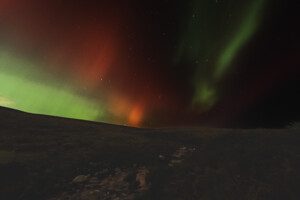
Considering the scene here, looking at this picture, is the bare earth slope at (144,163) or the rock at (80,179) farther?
the rock at (80,179)

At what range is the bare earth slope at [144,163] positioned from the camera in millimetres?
17031

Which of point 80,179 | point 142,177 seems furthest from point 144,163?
point 80,179

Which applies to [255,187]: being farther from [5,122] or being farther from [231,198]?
[5,122]

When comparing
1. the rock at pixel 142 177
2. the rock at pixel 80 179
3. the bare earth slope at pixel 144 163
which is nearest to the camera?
the bare earth slope at pixel 144 163

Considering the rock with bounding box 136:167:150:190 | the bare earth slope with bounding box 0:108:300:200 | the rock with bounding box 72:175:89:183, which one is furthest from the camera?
the rock with bounding box 136:167:150:190

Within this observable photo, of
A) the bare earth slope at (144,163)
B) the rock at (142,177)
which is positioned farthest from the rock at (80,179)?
the rock at (142,177)

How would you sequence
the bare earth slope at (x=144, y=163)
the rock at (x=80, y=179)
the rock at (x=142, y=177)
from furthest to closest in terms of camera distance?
the rock at (x=142, y=177), the rock at (x=80, y=179), the bare earth slope at (x=144, y=163)

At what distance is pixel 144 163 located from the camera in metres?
19.3

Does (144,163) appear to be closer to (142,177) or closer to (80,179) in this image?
(142,177)

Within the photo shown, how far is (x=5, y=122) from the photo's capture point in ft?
81.6

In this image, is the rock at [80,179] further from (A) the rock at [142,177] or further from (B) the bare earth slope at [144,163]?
(A) the rock at [142,177]

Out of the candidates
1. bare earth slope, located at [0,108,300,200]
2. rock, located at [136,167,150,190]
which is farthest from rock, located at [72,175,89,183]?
rock, located at [136,167,150,190]

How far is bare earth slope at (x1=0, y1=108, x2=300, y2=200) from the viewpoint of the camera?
17.0 m

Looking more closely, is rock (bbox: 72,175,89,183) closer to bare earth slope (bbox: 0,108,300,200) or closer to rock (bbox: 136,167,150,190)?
bare earth slope (bbox: 0,108,300,200)
